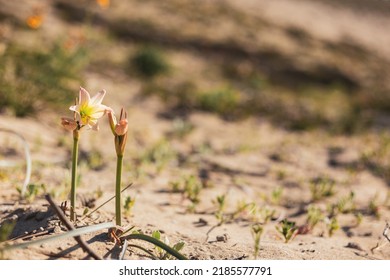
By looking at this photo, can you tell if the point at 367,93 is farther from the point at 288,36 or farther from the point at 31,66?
the point at 31,66

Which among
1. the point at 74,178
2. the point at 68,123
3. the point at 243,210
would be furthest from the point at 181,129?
the point at 68,123

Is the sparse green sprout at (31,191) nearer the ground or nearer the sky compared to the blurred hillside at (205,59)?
nearer the ground

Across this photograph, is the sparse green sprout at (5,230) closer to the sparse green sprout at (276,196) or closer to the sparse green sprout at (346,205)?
the sparse green sprout at (276,196)

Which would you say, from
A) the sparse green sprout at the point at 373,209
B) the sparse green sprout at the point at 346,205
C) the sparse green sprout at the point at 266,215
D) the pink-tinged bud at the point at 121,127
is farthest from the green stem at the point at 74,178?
the sparse green sprout at the point at 373,209

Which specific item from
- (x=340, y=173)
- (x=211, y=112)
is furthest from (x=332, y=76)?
(x=340, y=173)

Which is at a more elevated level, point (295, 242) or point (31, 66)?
point (31, 66)

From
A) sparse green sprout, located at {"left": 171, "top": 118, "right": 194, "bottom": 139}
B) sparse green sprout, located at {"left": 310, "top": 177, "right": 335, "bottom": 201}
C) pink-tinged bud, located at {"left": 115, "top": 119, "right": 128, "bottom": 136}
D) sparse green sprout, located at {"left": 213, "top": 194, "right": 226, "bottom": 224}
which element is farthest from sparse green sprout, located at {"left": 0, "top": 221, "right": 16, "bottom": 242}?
sparse green sprout, located at {"left": 171, "top": 118, "right": 194, "bottom": 139}
